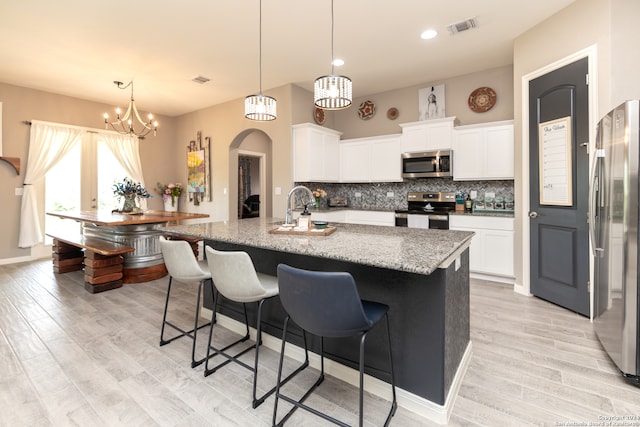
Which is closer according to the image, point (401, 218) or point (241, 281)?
point (241, 281)

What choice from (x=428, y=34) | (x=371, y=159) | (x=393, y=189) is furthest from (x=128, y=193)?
(x=428, y=34)

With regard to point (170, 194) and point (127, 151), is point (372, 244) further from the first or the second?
point (127, 151)

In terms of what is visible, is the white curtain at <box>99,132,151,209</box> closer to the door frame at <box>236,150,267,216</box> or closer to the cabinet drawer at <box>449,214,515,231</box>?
the door frame at <box>236,150,267,216</box>

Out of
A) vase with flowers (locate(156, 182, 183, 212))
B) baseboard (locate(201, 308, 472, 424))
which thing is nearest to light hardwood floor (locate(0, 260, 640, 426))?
baseboard (locate(201, 308, 472, 424))

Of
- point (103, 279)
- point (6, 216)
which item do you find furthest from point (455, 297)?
point (6, 216)

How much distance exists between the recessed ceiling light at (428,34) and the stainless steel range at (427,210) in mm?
2122

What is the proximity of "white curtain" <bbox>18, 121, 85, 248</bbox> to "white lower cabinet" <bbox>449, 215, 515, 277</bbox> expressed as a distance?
6.55 meters

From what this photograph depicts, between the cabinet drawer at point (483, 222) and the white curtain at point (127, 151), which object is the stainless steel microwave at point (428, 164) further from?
the white curtain at point (127, 151)

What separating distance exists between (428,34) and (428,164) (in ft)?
5.69

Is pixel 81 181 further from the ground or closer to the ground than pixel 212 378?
further from the ground

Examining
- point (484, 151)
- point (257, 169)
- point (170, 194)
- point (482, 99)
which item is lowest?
point (170, 194)

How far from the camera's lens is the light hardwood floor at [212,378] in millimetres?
1687

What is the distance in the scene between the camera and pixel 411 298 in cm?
173

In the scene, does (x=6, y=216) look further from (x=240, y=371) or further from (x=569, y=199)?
(x=569, y=199)
